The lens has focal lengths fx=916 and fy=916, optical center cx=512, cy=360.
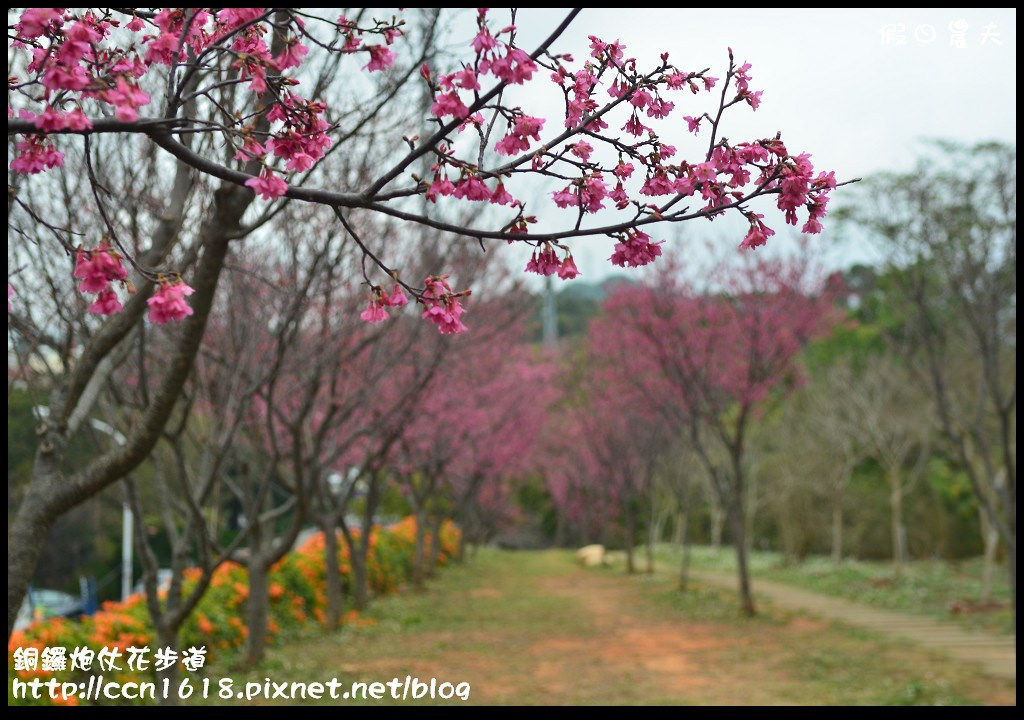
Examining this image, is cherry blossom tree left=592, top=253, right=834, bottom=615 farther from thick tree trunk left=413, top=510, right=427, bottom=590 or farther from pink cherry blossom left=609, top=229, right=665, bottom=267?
pink cherry blossom left=609, top=229, right=665, bottom=267

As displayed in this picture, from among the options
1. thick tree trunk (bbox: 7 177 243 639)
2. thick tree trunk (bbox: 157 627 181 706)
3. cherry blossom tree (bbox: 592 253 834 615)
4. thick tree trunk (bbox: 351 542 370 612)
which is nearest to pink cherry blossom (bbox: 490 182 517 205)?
thick tree trunk (bbox: 7 177 243 639)

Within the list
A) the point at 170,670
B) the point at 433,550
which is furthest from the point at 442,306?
the point at 433,550

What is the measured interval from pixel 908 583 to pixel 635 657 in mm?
9205

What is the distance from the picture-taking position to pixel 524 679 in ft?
27.9

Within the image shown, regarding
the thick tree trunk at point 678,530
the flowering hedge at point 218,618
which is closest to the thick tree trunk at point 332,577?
the flowering hedge at point 218,618

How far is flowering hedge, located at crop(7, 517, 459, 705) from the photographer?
18.0ft

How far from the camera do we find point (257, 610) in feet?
29.2

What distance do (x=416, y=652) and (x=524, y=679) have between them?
1889mm

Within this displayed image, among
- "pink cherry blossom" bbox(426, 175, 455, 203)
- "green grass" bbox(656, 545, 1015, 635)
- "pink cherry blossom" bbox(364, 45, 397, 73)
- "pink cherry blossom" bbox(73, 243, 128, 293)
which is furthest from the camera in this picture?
"green grass" bbox(656, 545, 1015, 635)

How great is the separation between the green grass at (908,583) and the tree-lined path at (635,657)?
84.1 inches

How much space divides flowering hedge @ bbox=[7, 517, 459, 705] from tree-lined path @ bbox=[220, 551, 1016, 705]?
562 mm

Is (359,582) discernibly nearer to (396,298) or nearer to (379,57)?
(396,298)

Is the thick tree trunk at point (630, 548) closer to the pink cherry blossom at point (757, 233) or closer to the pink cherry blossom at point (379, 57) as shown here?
the pink cherry blossom at point (757, 233)
